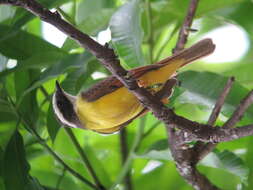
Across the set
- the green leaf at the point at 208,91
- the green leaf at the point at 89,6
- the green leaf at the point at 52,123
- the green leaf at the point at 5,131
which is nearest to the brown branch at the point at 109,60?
the green leaf at the point at 208,91

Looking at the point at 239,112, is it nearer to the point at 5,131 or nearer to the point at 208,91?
the point at 208,91

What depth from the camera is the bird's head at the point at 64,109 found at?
2.88 feet

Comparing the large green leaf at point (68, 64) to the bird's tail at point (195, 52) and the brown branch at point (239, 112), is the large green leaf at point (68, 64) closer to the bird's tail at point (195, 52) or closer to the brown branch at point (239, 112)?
the bird's tail at point (195, 52)

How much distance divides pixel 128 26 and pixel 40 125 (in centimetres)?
39

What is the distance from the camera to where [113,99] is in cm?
84

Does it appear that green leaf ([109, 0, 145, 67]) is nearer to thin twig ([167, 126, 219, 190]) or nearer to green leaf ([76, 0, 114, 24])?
thin twig ([167, 126, 219, 190])

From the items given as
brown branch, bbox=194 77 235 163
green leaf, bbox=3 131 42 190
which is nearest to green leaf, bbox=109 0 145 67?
brown branch, bbox=194 77 235 163

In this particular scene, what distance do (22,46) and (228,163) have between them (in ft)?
1.62

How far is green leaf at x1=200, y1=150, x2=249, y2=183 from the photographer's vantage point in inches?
34.9

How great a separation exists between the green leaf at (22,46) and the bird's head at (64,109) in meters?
0.14

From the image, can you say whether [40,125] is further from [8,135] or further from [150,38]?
[150,38]

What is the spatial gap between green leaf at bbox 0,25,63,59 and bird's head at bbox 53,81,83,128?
0.14m

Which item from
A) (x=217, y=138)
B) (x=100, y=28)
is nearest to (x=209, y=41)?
(x=217, y=138)

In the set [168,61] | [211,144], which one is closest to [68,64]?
[168,61]
